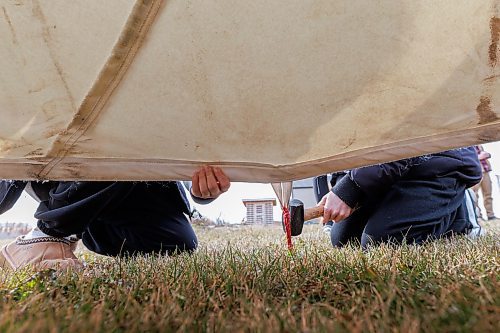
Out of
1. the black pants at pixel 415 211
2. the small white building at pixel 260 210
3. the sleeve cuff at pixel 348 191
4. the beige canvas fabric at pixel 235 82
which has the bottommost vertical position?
the small white building at pixel 260 210

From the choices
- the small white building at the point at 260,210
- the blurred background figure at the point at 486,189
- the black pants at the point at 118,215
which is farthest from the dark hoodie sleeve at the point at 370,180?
the small white building at the point at 260,210

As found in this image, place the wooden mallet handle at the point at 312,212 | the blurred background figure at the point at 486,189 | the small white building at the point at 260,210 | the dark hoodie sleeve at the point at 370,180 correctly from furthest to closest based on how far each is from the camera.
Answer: the small white building at the point at 260,210, the blurred background figure at the point at 486,189, the wooden mallet handle at the point at 312,212, the dark hoodie sleeve at the point at 370,180

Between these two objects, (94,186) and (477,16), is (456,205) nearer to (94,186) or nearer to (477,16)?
A: (477,16)

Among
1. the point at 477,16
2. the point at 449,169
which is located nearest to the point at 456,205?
the point at 449,169

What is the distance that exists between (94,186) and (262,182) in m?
0.64

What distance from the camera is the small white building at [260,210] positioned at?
7.27 meters

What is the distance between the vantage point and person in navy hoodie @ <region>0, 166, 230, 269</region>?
146cm

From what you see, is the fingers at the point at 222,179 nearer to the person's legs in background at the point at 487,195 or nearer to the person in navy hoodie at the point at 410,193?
the person in navy hoodie at the point at 410,193

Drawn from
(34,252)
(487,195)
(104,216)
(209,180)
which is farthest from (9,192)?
(487,195)

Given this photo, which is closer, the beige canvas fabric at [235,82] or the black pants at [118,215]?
the beige canvas fabric at [235,82]

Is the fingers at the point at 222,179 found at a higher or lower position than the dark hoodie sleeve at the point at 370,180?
higher

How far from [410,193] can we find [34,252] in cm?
142

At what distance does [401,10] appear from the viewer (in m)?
0.90

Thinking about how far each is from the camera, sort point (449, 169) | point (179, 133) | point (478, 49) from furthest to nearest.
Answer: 1. point (449, 169)
2. point (179, 133)
3. point (478, 49)
